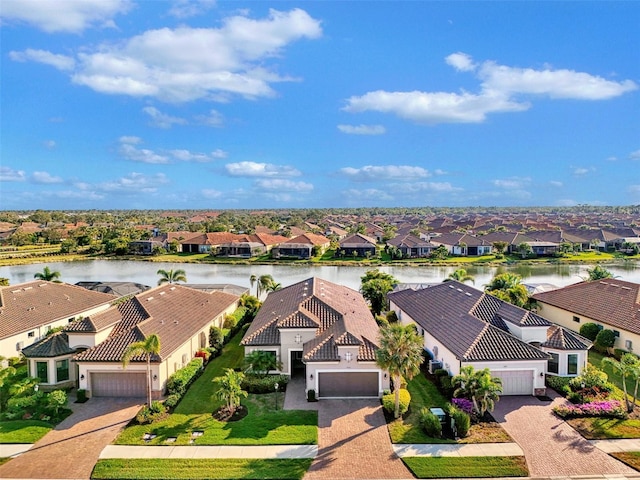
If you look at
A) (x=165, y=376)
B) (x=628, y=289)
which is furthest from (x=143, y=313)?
(x=628, y=289)

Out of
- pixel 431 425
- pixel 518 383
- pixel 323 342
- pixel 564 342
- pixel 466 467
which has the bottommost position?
pixel 466 467

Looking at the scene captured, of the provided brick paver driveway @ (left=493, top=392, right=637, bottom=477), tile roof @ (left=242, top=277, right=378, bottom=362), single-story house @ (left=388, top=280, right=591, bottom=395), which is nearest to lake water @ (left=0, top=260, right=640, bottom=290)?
tile roof @ (left=242, top=277, right=378, bottom=362)

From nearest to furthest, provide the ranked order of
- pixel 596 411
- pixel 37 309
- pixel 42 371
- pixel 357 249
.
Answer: pixel 596 411, pixel 42 371, pixel 37 309, pixel 357 249

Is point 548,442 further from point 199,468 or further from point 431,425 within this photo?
point 199,468

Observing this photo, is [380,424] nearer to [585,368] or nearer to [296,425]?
[296,425]

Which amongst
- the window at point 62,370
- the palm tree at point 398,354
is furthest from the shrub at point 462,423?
the window at point 62,370

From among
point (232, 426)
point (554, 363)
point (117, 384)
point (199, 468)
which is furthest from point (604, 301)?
point (117, 384)

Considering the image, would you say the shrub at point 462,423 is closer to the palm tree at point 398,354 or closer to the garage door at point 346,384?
the palm tree at point 398,354
